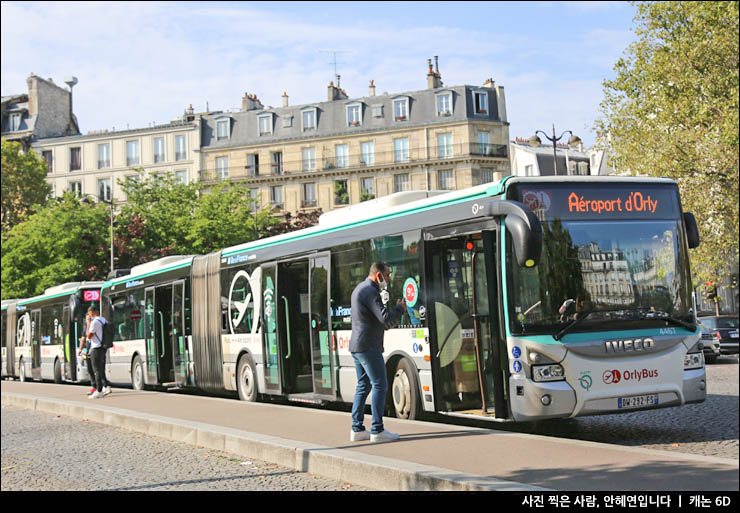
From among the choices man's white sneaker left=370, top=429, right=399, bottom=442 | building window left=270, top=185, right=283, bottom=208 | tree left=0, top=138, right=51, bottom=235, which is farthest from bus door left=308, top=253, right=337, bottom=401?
building window left=270, top=185, right=283, bottom=208

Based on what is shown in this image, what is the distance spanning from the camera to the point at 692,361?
32.9ft

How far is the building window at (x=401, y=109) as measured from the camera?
7012 cm

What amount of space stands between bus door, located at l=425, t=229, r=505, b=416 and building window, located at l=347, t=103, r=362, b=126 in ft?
200

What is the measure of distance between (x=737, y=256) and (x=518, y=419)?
819 inches

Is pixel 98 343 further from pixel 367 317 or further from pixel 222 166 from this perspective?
pixel 222 166

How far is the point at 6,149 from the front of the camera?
2527 inches

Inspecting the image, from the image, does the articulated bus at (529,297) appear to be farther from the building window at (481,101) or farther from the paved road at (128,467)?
the building window at (481,101)

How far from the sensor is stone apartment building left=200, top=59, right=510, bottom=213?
6838 cm

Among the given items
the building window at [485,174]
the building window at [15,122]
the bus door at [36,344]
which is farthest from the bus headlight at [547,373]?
the building window at [15,122]

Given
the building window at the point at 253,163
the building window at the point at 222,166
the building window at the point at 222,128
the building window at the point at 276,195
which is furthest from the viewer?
the building window at the point at 222,128

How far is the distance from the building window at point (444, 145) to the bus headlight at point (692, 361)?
193 ft

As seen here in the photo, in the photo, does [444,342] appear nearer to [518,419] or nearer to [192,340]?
[518,419]

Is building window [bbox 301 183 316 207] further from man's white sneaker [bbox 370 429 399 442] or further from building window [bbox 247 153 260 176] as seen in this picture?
man's white sneaker [bbox 370 429 399 442]

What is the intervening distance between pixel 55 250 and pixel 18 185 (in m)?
16.4
